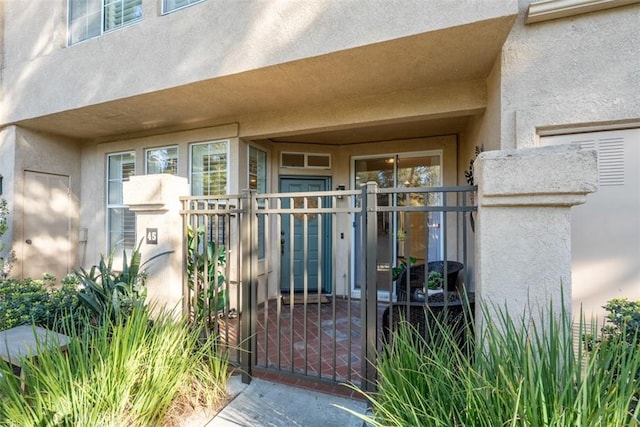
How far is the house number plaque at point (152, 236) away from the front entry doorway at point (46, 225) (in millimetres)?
4097

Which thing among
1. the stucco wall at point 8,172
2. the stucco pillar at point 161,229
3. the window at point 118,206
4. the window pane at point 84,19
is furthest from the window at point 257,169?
the stucco wall at point 8,172

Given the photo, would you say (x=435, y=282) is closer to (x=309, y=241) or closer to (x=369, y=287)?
(x=369, y=287)

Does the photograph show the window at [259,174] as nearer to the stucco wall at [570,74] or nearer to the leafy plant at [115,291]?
the leafy plant at [115,291]

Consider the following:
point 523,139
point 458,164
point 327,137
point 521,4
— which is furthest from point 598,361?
point 327,137

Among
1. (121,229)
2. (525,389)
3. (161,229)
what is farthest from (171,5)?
(525,389)

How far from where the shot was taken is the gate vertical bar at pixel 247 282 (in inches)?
117

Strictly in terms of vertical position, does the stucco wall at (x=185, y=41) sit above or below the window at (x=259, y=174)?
above

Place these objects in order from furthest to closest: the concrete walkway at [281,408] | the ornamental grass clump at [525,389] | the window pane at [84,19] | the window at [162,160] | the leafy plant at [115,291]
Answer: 1. the window at [162,160]
2. the window pane at [84,19]
3. the leafy plant at [115,291]
4. the concrete walkway at [281,408]
5. the ornamental grass clump at [525,389]

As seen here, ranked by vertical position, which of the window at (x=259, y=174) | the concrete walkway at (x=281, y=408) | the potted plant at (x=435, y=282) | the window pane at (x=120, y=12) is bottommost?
the concrete walkway at (x=281, y=408)

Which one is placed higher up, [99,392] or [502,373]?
[502,373]

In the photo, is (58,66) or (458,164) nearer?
(58,66)

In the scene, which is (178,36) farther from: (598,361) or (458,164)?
(598,361)

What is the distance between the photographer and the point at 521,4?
296 centimetres

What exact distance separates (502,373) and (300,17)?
3.51 meters
